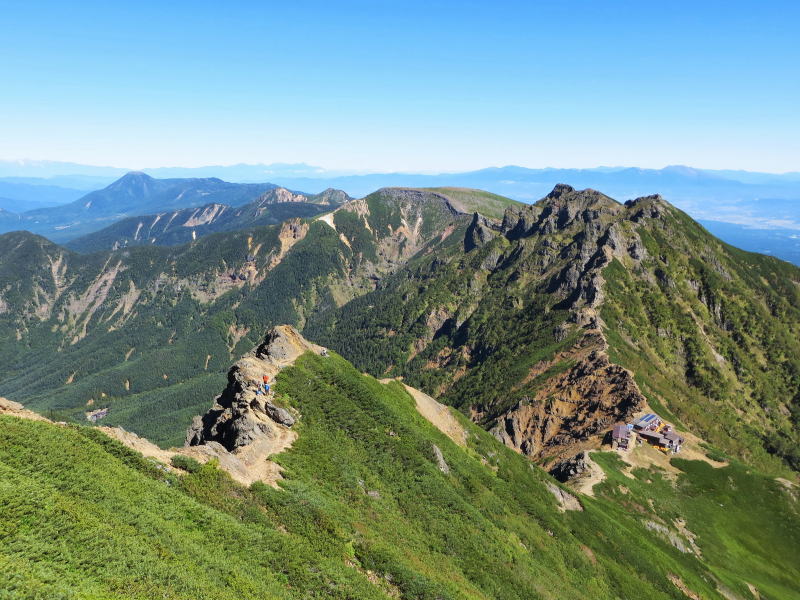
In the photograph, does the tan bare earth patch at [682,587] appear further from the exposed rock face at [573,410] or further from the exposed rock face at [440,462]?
the exposed rock face at [573,410]

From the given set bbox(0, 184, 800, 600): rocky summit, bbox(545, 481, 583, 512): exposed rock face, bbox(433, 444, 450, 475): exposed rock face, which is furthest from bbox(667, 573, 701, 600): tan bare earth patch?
bbox(433, 444, 450, 475): exposed rock face

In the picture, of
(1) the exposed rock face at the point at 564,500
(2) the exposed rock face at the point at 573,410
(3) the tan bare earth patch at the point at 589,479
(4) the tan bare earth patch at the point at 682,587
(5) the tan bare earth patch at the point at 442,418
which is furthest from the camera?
(2) the exposed rock face at the point at 573,410

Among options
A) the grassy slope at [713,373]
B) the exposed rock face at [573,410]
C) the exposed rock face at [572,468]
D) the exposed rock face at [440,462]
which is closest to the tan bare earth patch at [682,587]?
the exposed rock face at [572,468]

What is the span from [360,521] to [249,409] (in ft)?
81.6

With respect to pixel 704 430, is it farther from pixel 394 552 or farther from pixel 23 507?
pixel 23 507

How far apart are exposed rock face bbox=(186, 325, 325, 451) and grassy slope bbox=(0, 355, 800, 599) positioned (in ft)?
12.6

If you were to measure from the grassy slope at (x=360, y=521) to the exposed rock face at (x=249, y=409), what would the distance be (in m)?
3.85

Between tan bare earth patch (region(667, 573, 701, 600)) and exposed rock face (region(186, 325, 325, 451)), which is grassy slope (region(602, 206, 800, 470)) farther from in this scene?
exposed rock face (region(186, 325, 325, 451))

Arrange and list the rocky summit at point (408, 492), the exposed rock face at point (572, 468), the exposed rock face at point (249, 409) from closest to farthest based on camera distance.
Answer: the rocky summit at point (408, 492)
the exposed rock face at point (249, 409)
the exposed rock face at point (572, 468)

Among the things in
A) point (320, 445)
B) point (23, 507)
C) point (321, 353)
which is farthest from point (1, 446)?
point (321, 353)

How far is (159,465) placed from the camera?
1748 inches

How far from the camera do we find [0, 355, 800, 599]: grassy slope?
2925cm

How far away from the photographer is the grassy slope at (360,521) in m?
29.2

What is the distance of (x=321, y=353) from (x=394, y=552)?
55043mm
